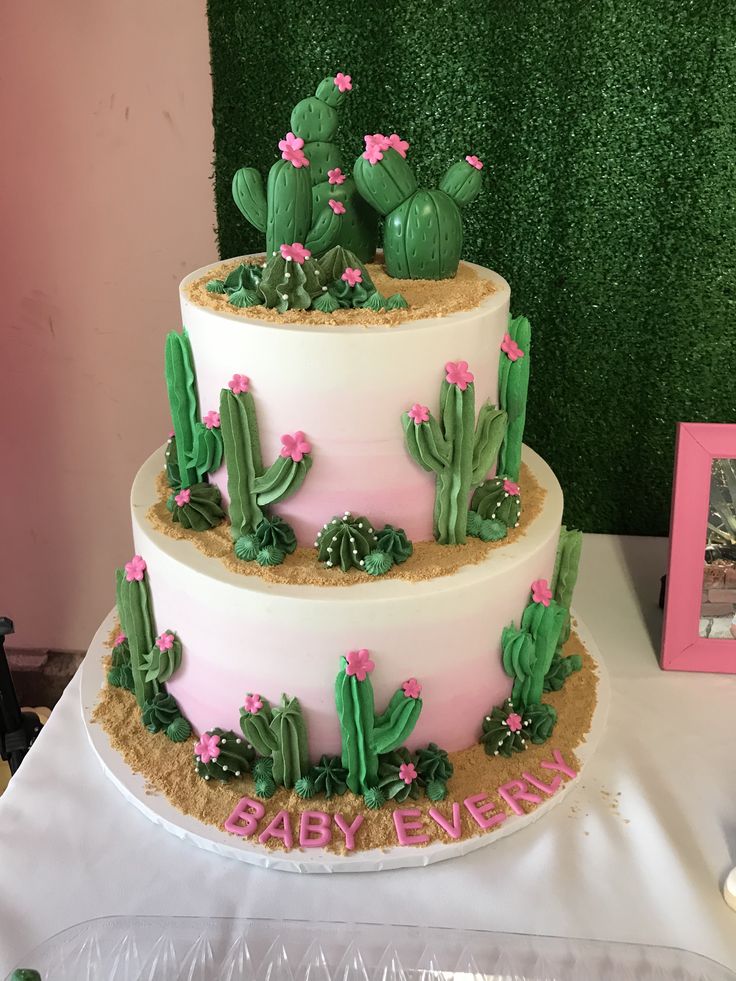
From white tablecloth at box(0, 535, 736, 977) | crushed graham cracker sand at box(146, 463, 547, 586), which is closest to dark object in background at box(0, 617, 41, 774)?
white tablecloth at box(0, 535, 736, 977)

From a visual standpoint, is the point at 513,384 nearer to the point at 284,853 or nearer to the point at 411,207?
the point at 411,207

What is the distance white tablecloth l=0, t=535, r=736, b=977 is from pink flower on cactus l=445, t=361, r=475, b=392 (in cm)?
60

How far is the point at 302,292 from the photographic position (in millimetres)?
1182

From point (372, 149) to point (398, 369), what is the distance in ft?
1.11

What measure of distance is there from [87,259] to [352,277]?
0.89 m

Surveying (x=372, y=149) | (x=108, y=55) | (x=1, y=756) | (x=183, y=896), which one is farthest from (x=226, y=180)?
(x=183, y=896)

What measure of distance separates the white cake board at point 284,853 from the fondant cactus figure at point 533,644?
121 millimetres

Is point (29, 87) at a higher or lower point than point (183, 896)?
higher

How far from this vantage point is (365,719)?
1.15m

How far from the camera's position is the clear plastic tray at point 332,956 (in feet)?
3.24

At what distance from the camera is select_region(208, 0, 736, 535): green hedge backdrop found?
5.05 ft

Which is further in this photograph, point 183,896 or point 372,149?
point 372,149

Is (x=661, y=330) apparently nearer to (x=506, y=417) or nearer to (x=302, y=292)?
(x=506, y=417)

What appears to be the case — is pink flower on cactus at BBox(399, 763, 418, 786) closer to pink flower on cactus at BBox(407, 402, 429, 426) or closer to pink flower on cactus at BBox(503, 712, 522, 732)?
pink flower on cactus at BBox(503, 712, 522, 732)
